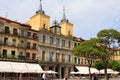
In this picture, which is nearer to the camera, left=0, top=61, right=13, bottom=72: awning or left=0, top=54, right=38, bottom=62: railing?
left=0, top=61, right=13, bottom=72: awning

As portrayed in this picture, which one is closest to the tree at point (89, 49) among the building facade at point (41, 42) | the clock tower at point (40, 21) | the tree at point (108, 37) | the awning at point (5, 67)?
the tree at point (108, 37)

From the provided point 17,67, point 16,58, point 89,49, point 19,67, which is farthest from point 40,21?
point 89,49

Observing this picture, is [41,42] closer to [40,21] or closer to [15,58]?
[40,21]

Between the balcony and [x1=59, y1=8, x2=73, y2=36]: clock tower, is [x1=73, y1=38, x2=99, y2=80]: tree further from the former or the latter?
[x1=59, y1=8, x2=73, y2=36]: clock tower

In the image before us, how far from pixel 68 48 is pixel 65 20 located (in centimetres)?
828

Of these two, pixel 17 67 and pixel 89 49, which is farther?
pixel 17 67

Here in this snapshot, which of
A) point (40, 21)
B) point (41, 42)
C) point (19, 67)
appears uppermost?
point (40, 21)

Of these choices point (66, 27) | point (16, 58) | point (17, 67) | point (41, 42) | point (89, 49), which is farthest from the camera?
point (66, 27)

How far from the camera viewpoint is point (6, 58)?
48469 millimetres

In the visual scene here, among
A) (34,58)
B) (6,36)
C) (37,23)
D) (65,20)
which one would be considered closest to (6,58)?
(6,36)

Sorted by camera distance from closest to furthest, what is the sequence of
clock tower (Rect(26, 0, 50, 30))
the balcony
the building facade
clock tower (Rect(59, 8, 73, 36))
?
the balcony → the building facade → clock tower (Rect(26, 0, 50, 30)) → clock tower (Rect(59, 8, 73, 36))

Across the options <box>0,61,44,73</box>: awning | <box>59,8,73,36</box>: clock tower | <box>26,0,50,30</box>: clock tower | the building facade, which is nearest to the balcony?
the building facade

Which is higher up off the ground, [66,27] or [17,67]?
[66,27]

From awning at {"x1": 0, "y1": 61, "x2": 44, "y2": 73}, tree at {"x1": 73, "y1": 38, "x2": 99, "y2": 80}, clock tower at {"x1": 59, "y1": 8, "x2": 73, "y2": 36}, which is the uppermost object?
clock tower at {"x1": 59, "y1": 8, "x2": 73, "y2": 36}
